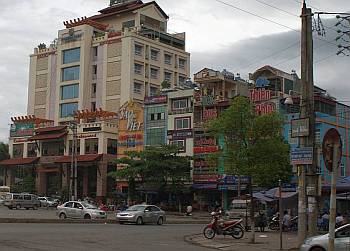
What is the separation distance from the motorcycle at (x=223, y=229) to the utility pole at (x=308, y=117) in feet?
24.7

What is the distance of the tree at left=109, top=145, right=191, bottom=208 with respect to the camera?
61281mm

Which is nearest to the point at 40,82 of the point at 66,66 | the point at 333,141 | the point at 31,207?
the point at 66,66

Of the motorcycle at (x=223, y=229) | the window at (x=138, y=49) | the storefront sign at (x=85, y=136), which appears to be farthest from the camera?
the window at (x=138, y=49)

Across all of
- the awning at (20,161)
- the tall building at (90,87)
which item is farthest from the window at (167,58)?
the awning at (20,161)

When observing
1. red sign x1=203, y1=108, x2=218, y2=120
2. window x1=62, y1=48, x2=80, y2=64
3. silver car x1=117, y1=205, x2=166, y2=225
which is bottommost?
silver car x1=117, y1=205, x2=166, y2=225

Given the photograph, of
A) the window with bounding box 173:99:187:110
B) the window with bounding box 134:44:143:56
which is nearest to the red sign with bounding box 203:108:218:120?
the window with bounding box 173:99:187:110

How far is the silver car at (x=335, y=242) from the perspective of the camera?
14.5 m

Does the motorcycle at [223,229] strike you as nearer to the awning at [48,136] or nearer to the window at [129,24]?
the awning at [48,136]

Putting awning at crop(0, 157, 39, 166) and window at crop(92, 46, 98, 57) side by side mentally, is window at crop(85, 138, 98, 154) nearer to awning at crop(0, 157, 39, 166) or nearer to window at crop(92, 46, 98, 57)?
awning at crop(0, 157, 39, 166)

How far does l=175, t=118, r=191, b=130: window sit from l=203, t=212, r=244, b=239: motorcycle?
3999 centimetres

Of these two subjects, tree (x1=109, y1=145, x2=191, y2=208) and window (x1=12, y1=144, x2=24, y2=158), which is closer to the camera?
tree (x1=109, y1=145, x2=191, y2=208)

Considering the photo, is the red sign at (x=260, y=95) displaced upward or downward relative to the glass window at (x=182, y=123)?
upward

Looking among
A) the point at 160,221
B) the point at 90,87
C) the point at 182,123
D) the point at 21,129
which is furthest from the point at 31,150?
the point at 160,221

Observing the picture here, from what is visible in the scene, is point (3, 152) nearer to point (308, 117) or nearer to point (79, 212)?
point (79, 212)
